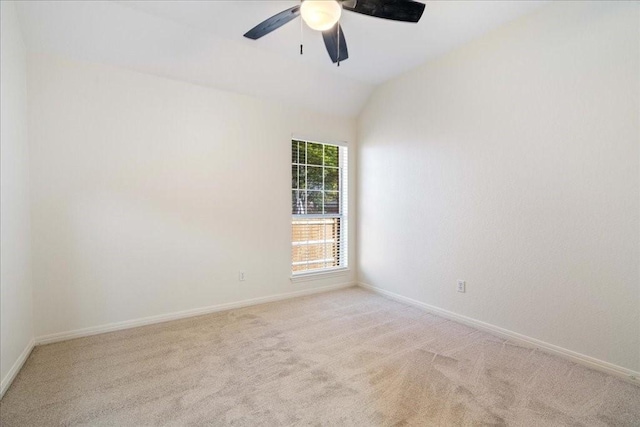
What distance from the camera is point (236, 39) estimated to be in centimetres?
310

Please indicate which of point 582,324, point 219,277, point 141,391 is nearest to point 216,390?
point 141,391

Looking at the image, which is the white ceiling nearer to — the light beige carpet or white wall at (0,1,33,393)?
white wall at (0,1,33,393)

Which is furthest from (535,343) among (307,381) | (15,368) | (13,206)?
(13,206)

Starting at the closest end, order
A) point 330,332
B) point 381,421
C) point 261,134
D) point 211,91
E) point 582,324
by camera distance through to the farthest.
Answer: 1. point 381,421
2. point 582,324
3. point 330,332
4. point 211,91
5. point 261,134

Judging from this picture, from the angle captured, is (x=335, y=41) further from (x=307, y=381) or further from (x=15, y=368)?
(x=15, y=368)

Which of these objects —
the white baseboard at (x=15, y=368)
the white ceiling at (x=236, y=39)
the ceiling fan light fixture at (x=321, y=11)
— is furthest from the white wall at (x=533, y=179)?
the white baseboard at (x=15, y=368)

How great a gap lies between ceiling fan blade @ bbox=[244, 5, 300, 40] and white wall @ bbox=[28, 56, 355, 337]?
1382 mm

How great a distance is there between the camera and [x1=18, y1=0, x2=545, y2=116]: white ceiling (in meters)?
2.57

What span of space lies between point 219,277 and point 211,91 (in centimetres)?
222

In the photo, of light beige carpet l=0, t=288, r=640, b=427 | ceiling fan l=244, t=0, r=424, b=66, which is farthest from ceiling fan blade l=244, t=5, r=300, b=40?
light beige carpet l=0, t=288, r=640, b=427

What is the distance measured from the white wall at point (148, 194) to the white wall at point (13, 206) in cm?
15

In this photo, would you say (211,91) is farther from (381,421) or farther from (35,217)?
(381,421)

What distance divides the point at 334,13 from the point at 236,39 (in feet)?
5.59

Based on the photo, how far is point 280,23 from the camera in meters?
2.25
